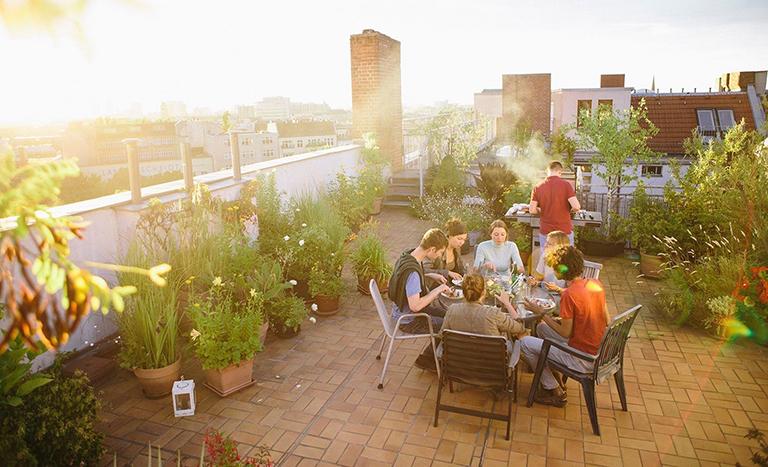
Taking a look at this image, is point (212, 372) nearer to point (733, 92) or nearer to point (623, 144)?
point (623, 144)

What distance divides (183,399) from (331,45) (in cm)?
1105

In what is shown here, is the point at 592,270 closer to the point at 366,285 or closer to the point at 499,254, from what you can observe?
the point at 499,254

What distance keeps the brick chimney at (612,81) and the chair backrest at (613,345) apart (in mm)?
28645

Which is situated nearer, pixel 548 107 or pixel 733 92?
pixel 733 92

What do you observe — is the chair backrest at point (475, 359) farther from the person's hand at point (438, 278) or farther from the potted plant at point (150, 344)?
the potted plant at point (150, 344)

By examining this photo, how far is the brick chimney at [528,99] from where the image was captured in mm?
28484

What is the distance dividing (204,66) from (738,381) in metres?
5.05

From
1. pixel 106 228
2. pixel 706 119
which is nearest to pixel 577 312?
pixel 106 228

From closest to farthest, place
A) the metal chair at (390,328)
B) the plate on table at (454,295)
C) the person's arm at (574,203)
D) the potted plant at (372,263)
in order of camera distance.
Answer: the metal chair at (390,328) → the plate on table at (454,295) → the person's arm at (574,203) → the potted plant at (372,263)

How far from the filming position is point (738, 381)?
4.70 m

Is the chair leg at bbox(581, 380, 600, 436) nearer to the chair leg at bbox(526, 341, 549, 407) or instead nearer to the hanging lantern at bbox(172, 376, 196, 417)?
the chair leg at bbox(526, 341, 549, 407)

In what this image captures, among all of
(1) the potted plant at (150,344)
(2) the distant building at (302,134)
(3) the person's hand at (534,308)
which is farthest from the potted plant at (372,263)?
(2) the distant building at (302,134)

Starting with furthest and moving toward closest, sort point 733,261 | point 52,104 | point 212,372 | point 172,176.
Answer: point 172,176 < point 733,261 < point 212,372 < point 52,104

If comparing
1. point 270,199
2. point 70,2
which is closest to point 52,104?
point 70,2
